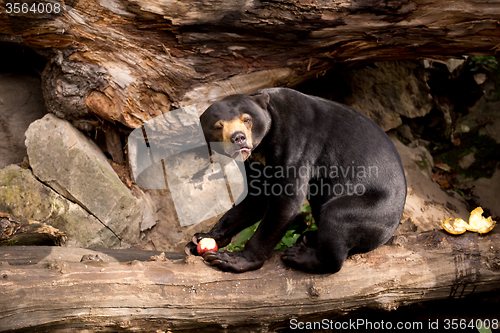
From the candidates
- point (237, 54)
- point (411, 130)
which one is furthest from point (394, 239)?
point (411, 130)

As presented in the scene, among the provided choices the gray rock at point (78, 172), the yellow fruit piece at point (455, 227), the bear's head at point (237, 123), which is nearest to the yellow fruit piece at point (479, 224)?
the yellow fruit piece at point (455, 227)

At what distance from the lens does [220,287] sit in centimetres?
314

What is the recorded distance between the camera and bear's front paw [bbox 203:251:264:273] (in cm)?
323

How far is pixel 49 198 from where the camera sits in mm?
4621

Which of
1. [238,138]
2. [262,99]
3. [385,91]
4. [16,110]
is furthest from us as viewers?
[385,91]

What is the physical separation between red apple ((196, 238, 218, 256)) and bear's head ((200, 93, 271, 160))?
0.84 metres

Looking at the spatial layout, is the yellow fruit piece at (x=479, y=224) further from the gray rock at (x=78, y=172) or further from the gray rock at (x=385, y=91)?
the gray rock at (x=78, y=172)

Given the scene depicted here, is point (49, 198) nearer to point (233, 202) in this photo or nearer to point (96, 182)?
point (96, 182)

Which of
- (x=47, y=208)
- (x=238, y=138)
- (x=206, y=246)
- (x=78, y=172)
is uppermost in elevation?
(x=238, y=138)

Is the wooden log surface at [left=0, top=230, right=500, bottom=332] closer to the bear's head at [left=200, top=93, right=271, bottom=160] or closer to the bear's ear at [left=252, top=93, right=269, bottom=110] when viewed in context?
the bear's head at [left=200, top=93, right=271, bottom=160]

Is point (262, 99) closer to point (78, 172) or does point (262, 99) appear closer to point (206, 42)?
point (206, 42)

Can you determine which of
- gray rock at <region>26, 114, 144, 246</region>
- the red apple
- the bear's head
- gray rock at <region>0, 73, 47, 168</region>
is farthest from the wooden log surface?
gray rock at <region>0, 73, 47, 168</region>

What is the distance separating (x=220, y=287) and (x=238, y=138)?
44.9 inches

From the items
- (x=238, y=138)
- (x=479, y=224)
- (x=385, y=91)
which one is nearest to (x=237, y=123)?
(x=238, y=138)
